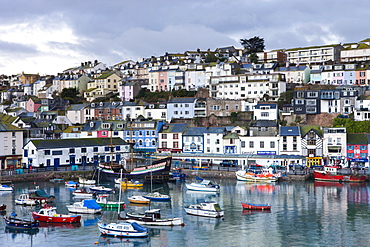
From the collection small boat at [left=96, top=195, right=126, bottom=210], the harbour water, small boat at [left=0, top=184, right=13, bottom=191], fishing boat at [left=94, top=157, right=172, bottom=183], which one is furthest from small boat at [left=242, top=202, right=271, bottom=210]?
small boat at [left=0, top=184, right=13, bottom=191]

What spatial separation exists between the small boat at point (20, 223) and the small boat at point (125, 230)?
516cm

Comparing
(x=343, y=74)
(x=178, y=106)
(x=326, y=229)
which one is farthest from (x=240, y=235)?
(x=343, y=74)

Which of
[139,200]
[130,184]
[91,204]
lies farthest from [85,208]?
[130,184]

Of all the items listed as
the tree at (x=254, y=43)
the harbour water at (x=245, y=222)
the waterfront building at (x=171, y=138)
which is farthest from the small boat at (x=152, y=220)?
the tree at (x=254, y=43)

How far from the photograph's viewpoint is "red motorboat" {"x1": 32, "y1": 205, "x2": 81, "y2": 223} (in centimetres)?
3662

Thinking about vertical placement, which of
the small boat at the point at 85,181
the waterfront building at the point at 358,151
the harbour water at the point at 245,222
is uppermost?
the waterfront building at the point at 358,151

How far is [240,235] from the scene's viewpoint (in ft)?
109

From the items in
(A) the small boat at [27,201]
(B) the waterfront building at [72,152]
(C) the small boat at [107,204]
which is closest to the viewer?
(C) the small boat at [107,204]

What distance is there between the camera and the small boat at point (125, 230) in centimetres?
3278

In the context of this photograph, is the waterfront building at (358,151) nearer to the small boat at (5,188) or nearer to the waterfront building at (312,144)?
the waterfront building at (312,144)

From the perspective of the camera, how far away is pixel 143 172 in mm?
55906

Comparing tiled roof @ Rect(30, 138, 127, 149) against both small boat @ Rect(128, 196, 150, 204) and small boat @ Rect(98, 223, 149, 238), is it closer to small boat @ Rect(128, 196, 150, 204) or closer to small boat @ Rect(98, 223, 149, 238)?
small boat @ Rect(128, 196, 150, 204)

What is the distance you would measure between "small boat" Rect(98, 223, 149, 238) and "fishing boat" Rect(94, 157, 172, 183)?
21821 mm

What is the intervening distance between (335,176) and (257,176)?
333 inches
